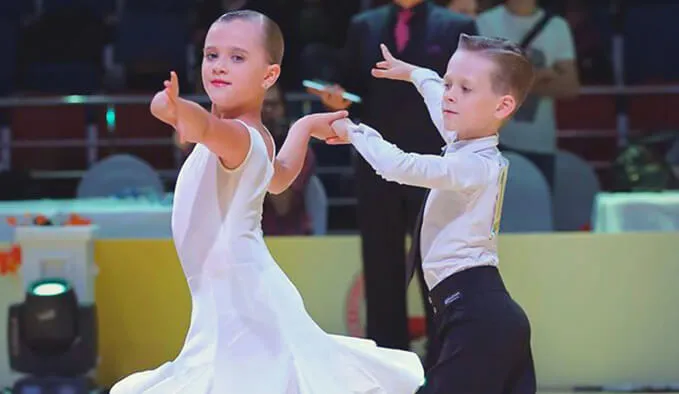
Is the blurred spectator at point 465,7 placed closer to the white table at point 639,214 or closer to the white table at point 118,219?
the white table at point 639,214

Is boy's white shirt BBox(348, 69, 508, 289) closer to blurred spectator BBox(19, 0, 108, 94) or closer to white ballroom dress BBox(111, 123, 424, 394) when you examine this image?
white ballroom dress BBox(111, 123, 424, 394)

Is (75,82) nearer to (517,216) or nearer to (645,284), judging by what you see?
(517,216)

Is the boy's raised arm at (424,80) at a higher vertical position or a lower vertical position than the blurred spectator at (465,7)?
lower

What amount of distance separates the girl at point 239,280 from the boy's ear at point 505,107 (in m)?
0.73

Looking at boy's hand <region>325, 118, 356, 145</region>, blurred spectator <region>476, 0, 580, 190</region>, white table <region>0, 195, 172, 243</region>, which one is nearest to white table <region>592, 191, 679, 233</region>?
blurred spectator <region>476, 0, 580, 190</region>

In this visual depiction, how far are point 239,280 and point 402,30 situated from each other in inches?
100

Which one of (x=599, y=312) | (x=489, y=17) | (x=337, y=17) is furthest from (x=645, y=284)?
(x=337, y=17)

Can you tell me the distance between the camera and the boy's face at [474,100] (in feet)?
13.0

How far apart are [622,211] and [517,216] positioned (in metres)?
0.55

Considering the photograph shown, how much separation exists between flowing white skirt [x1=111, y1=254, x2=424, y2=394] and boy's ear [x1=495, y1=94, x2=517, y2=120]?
0.88 m

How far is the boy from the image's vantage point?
386cm

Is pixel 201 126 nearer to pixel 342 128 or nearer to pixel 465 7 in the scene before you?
pixel 342 128

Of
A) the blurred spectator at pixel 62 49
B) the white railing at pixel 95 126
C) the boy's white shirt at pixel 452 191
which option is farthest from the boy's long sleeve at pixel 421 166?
the blurred spectator at pixel 62 49

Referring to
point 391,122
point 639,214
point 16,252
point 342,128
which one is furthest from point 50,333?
point 639,214
